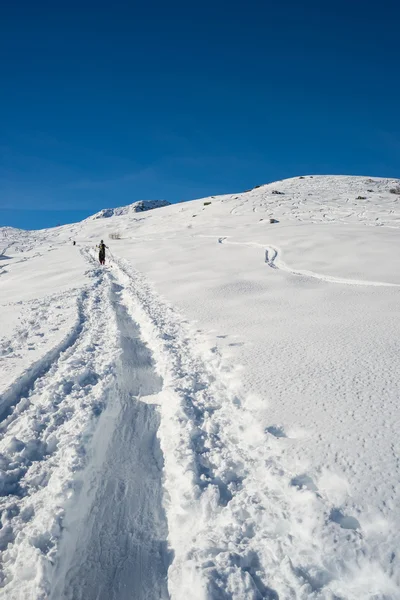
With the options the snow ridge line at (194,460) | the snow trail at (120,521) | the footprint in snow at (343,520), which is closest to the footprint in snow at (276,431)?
the snow ridge line at (194,460)

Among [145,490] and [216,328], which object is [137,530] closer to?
[145,490]

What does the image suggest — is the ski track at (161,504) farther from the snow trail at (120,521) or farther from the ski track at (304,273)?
the ski track at (304,273)

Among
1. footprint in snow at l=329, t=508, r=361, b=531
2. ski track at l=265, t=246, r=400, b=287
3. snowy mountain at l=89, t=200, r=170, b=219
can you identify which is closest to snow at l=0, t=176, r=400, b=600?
footprint in snow at l=329, t=508, r=361, b=531

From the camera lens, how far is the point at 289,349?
6.19 metres

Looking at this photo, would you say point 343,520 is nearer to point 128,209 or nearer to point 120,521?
point 120,521

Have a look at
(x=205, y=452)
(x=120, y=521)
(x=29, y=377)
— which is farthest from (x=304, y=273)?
(x=120, y=521)

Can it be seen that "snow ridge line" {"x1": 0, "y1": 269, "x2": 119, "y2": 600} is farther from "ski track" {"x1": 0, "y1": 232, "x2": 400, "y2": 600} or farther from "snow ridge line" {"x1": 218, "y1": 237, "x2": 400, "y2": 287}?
"snow ridge line" {"x1": 218, "y1": 237, "x2": 400, "y2": 287}

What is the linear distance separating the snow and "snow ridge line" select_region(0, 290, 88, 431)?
0.09ft

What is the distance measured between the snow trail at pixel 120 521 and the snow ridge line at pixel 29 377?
1.39 metres

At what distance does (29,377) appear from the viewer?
568cm

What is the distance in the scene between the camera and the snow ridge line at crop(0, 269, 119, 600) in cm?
258

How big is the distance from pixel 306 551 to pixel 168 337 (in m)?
5.30

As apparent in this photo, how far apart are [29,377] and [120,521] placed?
3.31m

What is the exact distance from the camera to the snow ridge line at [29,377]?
15.9ft
